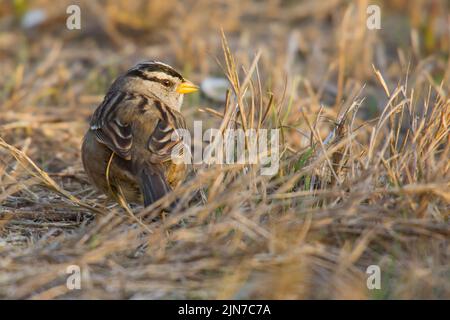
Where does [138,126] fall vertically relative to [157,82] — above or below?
below

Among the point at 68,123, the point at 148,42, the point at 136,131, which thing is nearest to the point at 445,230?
the point at 136,131

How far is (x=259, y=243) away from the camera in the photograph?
4449 millimetres

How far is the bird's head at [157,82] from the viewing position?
652 cm

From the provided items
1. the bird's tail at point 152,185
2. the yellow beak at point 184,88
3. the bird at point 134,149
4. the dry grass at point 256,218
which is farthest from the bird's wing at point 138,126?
the yellow beak at point 184,88

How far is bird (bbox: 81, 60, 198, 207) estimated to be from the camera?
5.44m

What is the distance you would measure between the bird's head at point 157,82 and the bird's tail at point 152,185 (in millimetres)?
1183

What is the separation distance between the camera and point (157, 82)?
6.59 meters

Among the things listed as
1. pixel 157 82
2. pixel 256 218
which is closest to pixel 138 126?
pixel 157 82

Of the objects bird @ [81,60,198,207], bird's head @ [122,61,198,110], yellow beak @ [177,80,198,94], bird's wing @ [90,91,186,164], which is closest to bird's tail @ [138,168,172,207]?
bird @ [81,60,198,207]

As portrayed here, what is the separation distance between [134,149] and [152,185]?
1.17 ft

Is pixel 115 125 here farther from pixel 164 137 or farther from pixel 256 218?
pixel 256 218

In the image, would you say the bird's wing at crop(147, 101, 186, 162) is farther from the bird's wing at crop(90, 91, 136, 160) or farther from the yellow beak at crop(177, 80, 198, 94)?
the yellow beak at crop(177, 80, 198, 94)

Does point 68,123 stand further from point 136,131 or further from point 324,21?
point 324,21

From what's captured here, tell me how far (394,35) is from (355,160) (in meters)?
5.91
